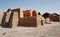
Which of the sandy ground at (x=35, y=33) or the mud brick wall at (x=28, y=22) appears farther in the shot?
the mud brick wall at (x=28, y=22)

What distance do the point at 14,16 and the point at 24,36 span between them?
23.0 feet

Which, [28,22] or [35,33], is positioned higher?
[28,22]

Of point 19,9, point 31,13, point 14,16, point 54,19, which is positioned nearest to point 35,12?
point 31,13

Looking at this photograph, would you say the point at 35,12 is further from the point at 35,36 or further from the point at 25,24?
the point at 35,36

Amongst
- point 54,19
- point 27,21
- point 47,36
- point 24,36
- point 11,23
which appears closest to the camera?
point 47,36

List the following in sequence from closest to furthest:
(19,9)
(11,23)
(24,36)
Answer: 1. (24,36)
2. (11,23)
3. (19,9)

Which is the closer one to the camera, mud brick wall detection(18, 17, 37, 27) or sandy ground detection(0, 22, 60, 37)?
sandy ground detection(0, 22, 60, 37)

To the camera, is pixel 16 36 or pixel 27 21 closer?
pixel 16 36

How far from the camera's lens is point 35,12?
70.2ft

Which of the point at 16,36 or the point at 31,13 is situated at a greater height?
the point at 31,13

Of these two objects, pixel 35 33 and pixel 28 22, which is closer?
pixel 35 33

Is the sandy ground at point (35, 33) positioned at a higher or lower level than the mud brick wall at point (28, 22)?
lower

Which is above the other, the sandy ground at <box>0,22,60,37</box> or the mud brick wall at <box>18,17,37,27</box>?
the mud brick wall at <box>18,17,37,27</box>

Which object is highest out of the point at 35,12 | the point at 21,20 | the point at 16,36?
the point at 35,12
